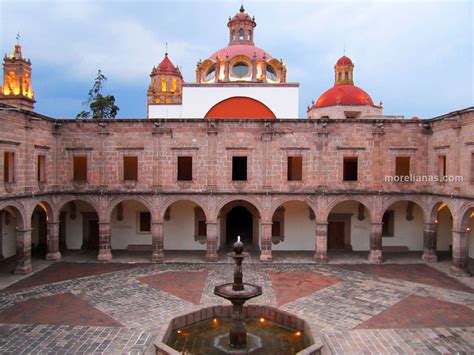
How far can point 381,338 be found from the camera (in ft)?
33.7

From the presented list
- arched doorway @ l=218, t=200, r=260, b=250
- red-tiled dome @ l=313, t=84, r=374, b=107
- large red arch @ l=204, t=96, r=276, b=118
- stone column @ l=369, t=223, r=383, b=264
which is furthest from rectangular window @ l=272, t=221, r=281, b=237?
red-tiled dome @ l=313, t=84, r=374, b=107

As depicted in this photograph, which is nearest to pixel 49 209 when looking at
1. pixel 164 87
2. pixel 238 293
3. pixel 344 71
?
pixel 238 293

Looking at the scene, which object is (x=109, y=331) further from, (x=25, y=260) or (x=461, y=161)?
(x=461, y=161)

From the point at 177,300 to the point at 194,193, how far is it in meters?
6.39

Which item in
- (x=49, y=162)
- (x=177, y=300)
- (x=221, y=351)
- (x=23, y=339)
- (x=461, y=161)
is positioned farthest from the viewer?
(x=49, y=162)

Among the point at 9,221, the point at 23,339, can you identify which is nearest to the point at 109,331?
the point at 23,339

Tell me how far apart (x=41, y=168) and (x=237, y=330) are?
13106 millimetres

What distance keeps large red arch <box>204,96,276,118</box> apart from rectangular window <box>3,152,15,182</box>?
1326cm

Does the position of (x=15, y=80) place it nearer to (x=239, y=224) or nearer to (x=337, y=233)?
(x=239, y=224)

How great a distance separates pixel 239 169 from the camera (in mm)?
19969

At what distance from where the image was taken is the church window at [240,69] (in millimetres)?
27953

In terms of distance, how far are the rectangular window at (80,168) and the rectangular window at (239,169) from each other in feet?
24.4

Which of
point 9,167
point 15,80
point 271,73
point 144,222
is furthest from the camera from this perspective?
point 15,80

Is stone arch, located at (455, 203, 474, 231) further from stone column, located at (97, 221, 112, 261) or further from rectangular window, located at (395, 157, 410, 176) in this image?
stone column, located at (97, 221, 112, 261)
